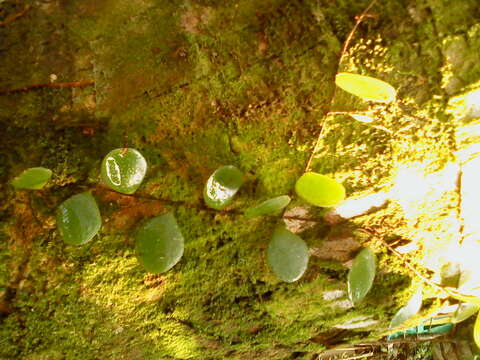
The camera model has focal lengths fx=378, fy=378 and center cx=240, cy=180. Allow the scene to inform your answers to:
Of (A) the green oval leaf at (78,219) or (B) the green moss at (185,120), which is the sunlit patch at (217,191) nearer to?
(B) the green moss at (185,120)

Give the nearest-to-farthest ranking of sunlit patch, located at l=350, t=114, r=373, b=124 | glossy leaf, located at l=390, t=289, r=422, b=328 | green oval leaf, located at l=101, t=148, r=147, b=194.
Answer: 1. green oval leaf, located at l=101, t=148, r=147, b=194
2. sunlit patch, located at l=350, t=114, r=373, b=124
3. glossy leaf, located at l=390, t=289, r=422, b=328

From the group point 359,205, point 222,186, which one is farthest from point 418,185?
point 222,186

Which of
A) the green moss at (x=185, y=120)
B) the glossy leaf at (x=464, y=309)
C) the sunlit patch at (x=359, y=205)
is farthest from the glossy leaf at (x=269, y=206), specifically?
the glossy leaf at (x=464, y=309)

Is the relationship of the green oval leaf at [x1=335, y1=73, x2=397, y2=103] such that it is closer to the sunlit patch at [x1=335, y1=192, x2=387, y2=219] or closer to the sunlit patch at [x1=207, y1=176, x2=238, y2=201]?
the sunlit patch at [x1=335, y1=192, x2=387, y2=219]

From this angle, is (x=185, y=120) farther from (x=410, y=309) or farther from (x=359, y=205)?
(x=410, y=309)

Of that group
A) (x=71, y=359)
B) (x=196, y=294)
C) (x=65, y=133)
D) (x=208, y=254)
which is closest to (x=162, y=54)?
(x=65, y=133)

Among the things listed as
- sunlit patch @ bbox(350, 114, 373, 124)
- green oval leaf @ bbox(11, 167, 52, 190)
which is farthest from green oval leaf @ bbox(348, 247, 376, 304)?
green oval leaf @ bbox(11, 167, 52, 190)
